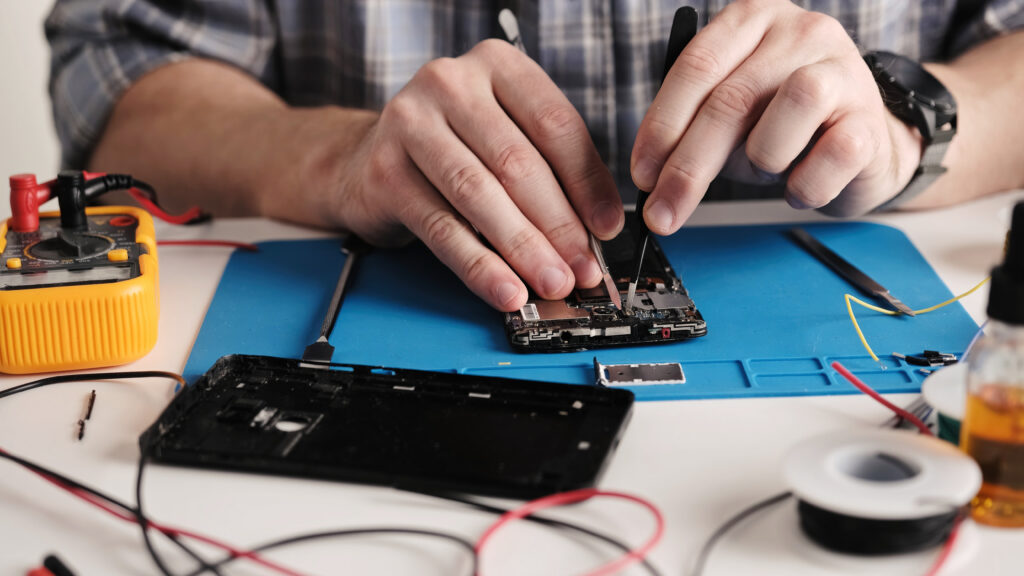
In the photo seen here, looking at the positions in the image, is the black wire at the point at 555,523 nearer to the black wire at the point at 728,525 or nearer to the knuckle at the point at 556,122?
the black wire at the point at 728,525

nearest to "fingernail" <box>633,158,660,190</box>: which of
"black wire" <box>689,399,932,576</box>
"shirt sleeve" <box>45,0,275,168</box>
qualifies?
"black wire" <box>689,399,932,576</box>

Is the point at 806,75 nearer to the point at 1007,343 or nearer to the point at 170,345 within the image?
the point at 1007,343

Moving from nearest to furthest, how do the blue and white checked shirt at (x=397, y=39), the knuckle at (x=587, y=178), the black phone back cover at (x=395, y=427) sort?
1. the black phone back cover at (x=395, y=427)
2. the knuckle at (x=587, y=178)
3. the blue and white checked shirt at (x=397, y=39)

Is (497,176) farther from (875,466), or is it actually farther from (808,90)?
(875,466)

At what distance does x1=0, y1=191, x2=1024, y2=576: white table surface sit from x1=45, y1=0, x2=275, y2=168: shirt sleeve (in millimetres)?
806

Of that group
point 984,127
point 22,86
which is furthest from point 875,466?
point 22,86

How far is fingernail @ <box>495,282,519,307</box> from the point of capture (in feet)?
2.94

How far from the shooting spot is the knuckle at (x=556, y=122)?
0.97 meters

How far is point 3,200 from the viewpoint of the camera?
2.47 metres

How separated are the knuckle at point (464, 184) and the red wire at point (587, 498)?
1.40 feet

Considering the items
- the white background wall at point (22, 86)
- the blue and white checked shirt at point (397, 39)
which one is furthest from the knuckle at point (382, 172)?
the white background wall at point (22, 86)

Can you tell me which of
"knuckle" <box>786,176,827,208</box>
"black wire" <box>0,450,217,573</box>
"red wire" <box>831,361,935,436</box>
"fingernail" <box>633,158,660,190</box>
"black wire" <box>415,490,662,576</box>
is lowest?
Answer: "black wire" <box>0,450,217,573</box>

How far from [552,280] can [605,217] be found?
3.9 inches

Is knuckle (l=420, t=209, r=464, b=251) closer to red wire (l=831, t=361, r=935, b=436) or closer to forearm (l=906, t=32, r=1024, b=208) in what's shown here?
red wire (l=831, t=361, r=935, b=436)
